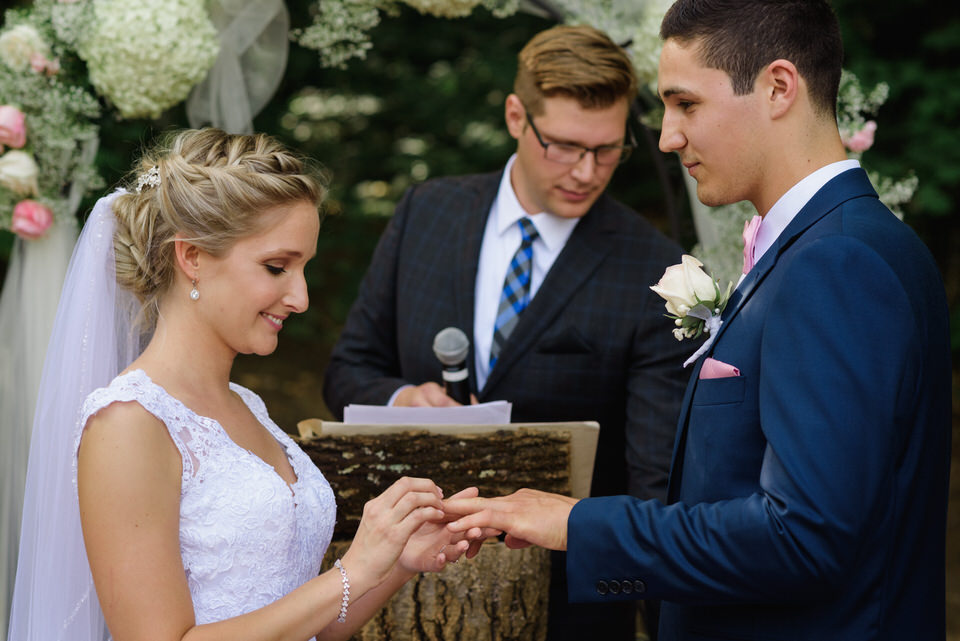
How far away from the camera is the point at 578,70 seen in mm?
3271

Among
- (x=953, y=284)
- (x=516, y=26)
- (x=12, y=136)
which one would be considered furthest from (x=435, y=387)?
(x=953, y=284)

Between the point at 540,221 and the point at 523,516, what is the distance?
1475mm

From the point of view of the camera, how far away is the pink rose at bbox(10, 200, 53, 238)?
3488 mm

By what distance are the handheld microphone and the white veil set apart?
82 centimetres

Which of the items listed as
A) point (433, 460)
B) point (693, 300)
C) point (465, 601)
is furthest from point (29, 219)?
point (693, 300)

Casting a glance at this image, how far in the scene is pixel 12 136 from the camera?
342cm

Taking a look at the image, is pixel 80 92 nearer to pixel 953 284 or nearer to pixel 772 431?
pixel 772 431

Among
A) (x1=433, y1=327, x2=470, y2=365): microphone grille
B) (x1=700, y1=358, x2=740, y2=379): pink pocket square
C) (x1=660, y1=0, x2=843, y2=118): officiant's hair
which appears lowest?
(x1=433, y1=327, x2=470, y2=365): microphone grille

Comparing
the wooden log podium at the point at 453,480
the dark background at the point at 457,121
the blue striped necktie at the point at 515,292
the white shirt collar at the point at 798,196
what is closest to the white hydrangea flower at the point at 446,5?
the blue striped necktie at the point at 515,292

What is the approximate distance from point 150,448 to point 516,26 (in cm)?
611

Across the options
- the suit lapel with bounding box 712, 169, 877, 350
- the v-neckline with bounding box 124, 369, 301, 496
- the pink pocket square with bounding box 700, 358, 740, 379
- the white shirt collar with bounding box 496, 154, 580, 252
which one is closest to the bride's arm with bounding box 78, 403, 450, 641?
the v-neckline with bounding box 124, 369, 301, 496

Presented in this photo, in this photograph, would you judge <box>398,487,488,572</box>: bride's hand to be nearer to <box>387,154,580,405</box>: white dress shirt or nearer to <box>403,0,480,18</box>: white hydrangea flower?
<box>387,154,580,405</box>: white dress shirt

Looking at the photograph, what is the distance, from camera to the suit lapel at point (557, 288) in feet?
10.6

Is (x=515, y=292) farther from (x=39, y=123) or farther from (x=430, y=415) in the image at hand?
(x=39, y=123)
